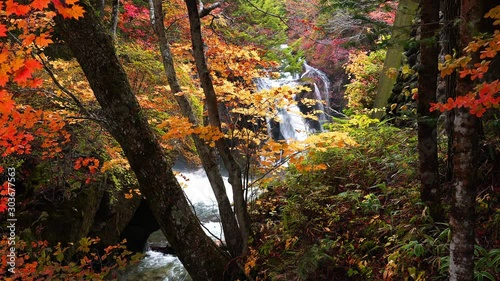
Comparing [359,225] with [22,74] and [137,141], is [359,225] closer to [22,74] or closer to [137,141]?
[137,141]

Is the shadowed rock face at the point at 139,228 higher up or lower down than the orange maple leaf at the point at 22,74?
lower down

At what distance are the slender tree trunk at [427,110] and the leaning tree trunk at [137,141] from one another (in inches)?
108

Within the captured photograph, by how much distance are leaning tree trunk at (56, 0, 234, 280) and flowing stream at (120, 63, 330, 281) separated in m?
0.39

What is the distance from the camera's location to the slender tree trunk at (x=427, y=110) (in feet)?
10.3

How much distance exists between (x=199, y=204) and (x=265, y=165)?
7052 millimetres

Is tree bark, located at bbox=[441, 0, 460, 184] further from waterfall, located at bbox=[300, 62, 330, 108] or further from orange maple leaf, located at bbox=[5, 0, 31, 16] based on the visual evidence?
waterfall, located at bbox=[300, 62, 330, 108]

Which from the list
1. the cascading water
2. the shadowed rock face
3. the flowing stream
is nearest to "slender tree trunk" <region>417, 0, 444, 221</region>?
the flowing stream

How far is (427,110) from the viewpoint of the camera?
3264mm

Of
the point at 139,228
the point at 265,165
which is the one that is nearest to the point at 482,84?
the point at 265,165

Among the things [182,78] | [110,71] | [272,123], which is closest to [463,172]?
[110,71]

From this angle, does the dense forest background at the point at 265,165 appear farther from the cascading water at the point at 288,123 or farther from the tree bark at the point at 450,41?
the cascading water at the point at 288,123

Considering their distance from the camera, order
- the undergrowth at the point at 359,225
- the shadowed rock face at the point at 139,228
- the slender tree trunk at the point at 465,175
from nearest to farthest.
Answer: the slender tree trunk at the point at 465,175
the undergrowth at the point at 359,225
the shadowed rock face at the point at 139,228

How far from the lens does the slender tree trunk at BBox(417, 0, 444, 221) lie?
314 cm

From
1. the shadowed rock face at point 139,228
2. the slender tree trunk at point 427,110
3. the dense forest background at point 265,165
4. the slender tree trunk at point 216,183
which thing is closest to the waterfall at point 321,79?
the dense forest background at point 265,165
